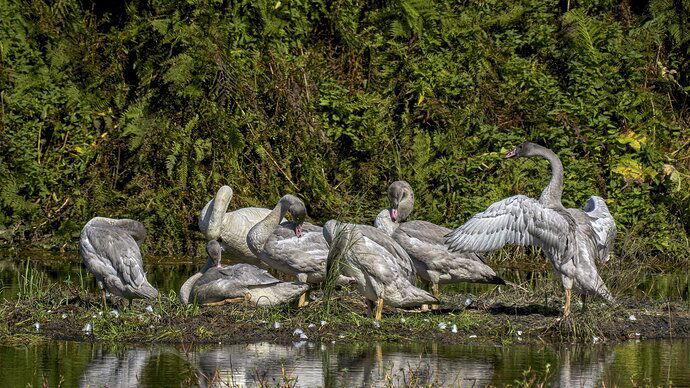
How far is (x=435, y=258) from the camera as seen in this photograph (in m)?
12.7

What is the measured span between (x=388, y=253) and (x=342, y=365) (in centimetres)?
247

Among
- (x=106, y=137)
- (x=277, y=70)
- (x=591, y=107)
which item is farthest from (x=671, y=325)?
(x=106, y=137)

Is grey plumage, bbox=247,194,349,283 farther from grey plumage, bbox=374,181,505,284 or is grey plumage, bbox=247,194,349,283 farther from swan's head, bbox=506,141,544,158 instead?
swan's head, bbox=506,141,544,158

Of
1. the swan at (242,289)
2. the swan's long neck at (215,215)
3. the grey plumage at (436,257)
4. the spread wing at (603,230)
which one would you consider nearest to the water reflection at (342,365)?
the swan at (242,289)

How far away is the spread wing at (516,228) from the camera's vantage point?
1154cm

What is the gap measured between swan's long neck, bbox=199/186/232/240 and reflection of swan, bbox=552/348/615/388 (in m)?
5.18

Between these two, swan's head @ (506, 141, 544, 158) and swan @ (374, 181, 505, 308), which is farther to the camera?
swan's head @ (506, 141, 544, 158)

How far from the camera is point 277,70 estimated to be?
18250mm

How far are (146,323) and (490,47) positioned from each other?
9986mm

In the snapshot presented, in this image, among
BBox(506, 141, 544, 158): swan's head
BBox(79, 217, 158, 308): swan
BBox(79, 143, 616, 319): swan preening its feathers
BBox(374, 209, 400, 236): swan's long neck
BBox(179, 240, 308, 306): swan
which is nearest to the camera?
BBox(79, 143, 616, 319): swan preening its feathers

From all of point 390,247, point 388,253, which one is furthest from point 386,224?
point 388,253

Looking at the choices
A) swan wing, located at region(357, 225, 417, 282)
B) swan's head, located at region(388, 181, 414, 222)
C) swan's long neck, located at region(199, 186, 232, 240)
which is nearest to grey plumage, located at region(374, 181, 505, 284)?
swan's head, located at region(388, 181, 414, 222)

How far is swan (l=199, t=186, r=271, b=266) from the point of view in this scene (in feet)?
47.2

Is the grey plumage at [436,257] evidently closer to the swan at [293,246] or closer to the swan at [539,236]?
the swan at [293,246]
